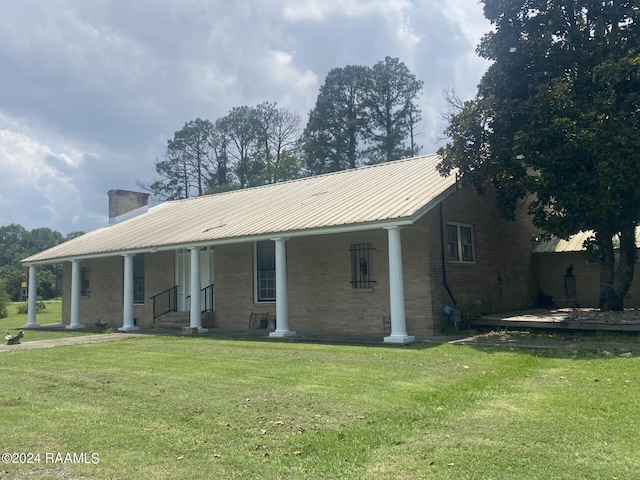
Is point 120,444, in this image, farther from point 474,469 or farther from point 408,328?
point 408,328

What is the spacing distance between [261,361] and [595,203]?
25.5 ft

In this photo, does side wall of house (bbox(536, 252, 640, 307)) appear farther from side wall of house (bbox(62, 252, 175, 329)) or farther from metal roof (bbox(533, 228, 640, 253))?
side wall of house (bbox(62, 252, 175, 329))

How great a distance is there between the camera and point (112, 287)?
22109 mm

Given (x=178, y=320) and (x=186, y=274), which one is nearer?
(x=178, y=320)

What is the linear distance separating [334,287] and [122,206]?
51.2ft

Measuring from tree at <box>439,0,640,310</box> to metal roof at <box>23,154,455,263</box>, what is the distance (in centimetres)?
164

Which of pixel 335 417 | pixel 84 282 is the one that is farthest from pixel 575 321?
pixel 84 282

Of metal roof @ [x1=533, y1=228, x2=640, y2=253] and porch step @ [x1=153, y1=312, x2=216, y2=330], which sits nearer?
metal roof @ [x1=533, y1=228, x2=640, y2=253]

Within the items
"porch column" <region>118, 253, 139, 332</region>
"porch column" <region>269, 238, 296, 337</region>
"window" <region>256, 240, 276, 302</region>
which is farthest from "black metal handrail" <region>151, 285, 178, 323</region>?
"porch column" <region>269, 238, 296, 337</region>

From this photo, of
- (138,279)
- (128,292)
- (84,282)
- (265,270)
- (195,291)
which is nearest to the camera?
(195,291)

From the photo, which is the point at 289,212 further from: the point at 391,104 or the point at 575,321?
the point at 391,104

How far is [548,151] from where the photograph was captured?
1252 cm

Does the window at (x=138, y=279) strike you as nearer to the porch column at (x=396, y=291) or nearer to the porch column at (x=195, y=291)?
the porch column at (x=195, y=291)

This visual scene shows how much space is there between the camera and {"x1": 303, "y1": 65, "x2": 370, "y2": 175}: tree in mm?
44719
